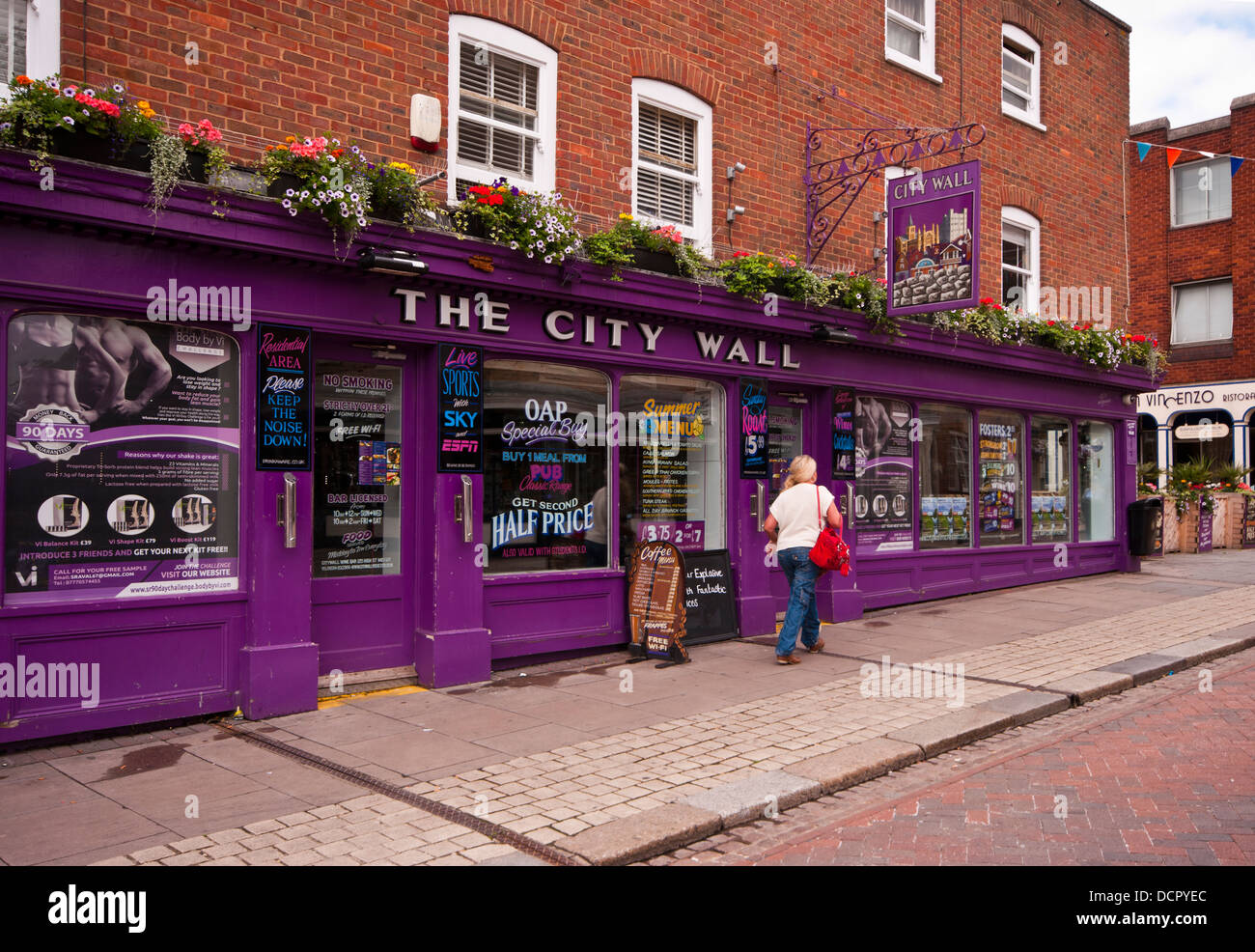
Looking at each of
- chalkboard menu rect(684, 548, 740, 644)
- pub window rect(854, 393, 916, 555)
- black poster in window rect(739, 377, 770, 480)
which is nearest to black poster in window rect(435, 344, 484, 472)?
chalkboard menu rect(684, 548, 740, 644)

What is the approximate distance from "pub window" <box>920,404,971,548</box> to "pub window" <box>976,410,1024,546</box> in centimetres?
31

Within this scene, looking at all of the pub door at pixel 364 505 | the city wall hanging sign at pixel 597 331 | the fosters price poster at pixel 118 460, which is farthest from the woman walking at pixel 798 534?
the fosters price poster at pixel 118 460

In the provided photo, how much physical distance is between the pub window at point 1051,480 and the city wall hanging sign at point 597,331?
19.2ft

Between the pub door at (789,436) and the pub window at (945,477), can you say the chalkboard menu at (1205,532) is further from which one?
the pub door at (789,436)

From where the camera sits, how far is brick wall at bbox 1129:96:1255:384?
24359 mm

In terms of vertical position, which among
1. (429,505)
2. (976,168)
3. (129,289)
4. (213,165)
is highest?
(976,168)

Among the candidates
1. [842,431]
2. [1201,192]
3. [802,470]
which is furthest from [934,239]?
[1201,192]

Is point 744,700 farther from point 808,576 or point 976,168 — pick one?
point 976,168

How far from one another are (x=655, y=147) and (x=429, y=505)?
14.6ft

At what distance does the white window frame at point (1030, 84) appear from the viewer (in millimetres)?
13688

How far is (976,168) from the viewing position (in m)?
9.59

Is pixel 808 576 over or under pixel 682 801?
over

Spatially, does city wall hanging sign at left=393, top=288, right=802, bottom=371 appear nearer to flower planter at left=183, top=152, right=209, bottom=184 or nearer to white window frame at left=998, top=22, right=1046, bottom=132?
flower planter at left=183, top=152, right=209, bottom=184

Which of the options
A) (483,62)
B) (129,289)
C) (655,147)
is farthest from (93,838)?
(655,147)
